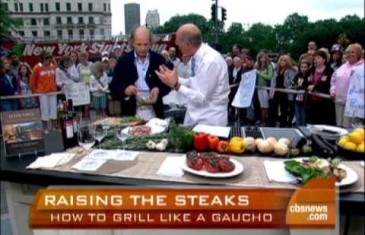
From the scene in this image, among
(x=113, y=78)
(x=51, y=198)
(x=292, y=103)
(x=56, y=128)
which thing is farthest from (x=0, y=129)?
(x=292, y=103)

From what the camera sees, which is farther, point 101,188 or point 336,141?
point 336,141

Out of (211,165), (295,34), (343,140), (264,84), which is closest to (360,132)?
(343,140)

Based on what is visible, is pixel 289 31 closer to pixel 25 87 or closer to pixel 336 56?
pixel 336 56

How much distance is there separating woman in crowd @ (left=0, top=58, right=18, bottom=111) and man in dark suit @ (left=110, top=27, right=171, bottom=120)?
0.57 meters

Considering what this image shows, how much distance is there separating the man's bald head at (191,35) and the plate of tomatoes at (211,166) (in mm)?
452

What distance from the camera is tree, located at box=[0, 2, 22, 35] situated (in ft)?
3.03

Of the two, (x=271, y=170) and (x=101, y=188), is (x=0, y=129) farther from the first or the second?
(x=271, y=170)

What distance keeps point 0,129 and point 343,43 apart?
96cm

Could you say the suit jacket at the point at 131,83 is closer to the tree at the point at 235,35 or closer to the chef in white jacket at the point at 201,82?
the chef in white jacket at the point at 201,82

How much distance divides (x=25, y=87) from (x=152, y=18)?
40 cm

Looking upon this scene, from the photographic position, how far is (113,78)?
5.51 feet

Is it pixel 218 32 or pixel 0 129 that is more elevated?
pixel 218 32

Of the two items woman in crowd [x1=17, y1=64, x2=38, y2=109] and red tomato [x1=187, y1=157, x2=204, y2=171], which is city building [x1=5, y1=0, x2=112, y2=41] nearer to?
woman in crowd [x1=17, y1=64, x2=38, y2=109]

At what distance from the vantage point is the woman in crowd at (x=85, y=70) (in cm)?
106
